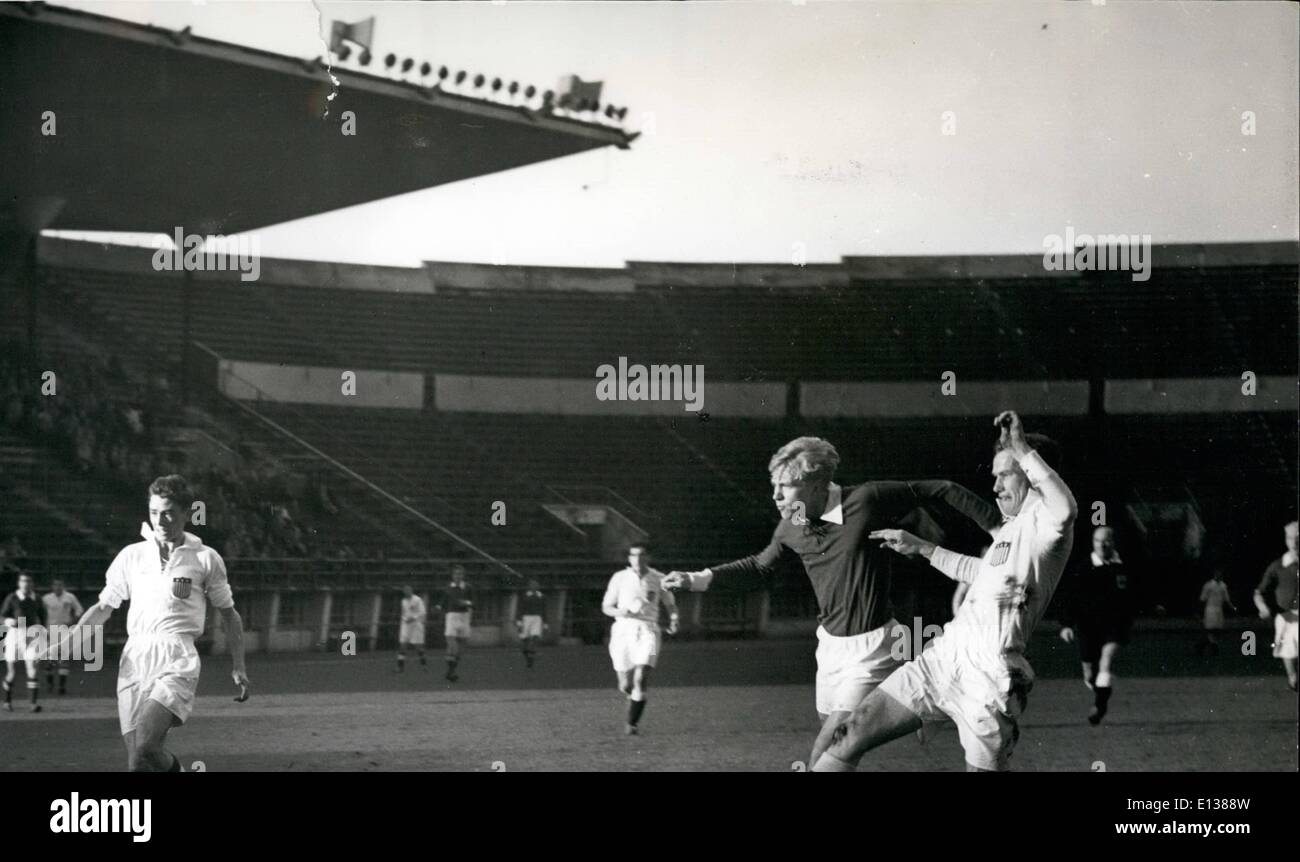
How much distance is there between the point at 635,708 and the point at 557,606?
723 millimetres

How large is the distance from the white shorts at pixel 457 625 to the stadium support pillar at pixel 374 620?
387mm

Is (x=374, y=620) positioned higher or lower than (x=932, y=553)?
lower

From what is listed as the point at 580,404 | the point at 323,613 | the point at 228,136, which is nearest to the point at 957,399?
the point at 580,404

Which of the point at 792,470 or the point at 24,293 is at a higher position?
the point at 24,293

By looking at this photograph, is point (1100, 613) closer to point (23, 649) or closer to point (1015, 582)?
point (1015, 582)

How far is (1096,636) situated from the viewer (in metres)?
7.46

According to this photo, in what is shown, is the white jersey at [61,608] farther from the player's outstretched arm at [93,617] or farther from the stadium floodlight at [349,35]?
the stadium floodlight at [349,35]

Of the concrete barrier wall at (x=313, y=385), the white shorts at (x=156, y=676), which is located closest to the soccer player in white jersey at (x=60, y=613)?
the white shorts at (x=156, y=676)

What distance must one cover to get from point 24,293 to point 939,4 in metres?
5.23

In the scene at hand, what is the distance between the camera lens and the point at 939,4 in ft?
22.1

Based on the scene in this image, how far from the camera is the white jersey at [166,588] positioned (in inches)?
Answer: 223
